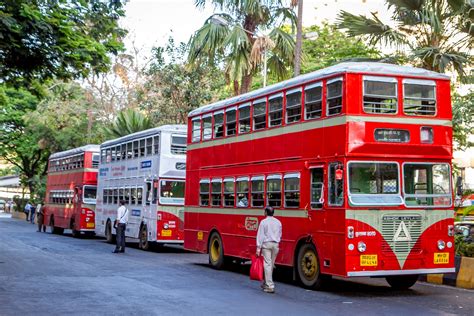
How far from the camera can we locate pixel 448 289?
15.0 m

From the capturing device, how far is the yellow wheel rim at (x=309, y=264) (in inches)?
562

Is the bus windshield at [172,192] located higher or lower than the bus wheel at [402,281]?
higher

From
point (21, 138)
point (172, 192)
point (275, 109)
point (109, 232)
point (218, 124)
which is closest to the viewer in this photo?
point (275, 109)

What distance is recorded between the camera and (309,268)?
47.6 feet

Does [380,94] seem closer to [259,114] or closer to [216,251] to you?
[259,114]

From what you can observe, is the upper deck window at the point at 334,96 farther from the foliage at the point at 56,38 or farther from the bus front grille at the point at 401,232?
the foliage at the point at 56,38

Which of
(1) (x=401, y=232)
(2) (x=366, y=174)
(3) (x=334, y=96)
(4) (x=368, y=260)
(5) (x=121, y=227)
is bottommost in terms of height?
(4) (x=368, y=260)

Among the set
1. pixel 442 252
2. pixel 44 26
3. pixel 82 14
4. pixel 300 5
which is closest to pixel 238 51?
pixel 300 5

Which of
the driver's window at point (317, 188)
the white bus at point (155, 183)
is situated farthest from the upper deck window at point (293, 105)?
the white bus at point (155, 183)

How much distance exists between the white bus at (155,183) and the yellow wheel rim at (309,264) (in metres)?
10.1

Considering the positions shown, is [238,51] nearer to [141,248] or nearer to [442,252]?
[141,248]

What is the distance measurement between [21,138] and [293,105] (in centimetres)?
4861

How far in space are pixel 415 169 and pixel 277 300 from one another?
391 cm

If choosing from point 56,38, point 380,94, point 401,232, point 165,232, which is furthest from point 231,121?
point 165,232
